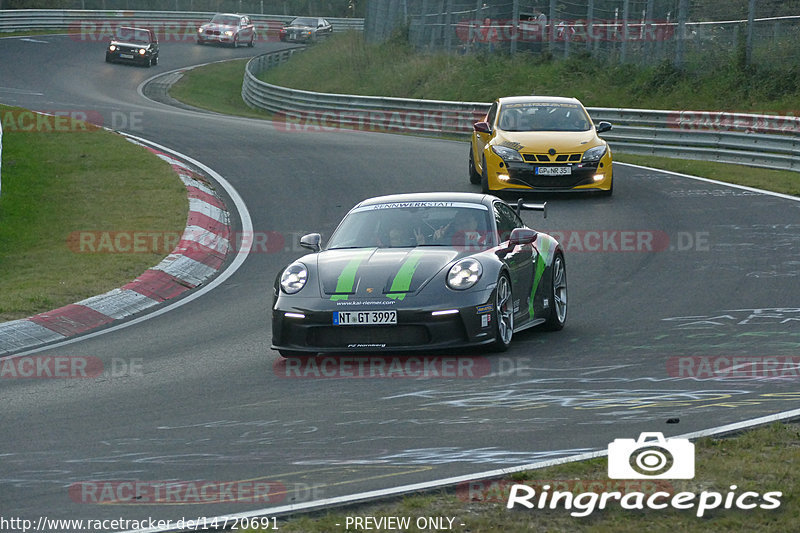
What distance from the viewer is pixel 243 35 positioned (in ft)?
208

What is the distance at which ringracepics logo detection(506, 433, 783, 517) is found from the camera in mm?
4906

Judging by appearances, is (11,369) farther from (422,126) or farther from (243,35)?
(243,35)

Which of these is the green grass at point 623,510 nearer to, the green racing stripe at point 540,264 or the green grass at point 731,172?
the green racing stripe at point 540,264

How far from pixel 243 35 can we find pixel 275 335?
56298 mm

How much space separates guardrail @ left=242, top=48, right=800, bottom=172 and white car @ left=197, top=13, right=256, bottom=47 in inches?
1055

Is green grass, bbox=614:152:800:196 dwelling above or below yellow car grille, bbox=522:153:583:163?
below

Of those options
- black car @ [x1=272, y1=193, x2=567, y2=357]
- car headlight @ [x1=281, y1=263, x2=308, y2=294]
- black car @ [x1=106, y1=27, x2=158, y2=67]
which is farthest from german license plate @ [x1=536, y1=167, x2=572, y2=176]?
black car @ [x1=106, y1=27, x2=158, y2=67]

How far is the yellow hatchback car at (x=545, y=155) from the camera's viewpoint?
1841cm

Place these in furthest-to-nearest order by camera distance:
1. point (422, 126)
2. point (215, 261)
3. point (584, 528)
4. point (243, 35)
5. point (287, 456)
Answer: point (243, 35) < point (422, 126) < point (215, 261) < point (287, 456) < point (584, 528)

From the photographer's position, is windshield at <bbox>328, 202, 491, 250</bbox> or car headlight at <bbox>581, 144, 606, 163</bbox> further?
car headlight at <bbox>581, 144, 606, 163</bbox>

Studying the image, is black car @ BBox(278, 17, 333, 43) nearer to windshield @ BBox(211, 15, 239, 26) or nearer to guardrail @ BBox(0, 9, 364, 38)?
windshield @ BBox(211, 15, 239, 26)

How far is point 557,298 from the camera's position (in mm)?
10555

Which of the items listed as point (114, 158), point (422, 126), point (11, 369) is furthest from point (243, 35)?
point (11, 369)

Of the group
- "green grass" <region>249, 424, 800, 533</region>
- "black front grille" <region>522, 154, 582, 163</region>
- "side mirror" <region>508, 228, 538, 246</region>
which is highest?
"side mirror" <region>508, 228, 538, 246</region>
